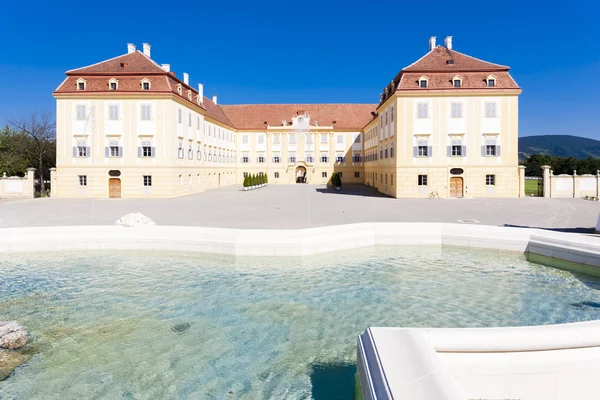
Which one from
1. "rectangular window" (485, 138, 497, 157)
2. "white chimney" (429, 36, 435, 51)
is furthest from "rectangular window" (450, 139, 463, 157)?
"white chimney" (429, 36, 435, 51)

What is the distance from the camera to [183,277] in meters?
9.40

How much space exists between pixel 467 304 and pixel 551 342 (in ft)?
11.4

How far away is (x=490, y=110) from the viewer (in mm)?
32656

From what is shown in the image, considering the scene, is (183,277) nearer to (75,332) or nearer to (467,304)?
(75,332)

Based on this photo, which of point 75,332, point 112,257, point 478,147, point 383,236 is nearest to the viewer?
point 75,332

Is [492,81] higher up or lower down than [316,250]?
higher up

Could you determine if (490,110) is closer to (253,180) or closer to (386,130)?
(386,130)

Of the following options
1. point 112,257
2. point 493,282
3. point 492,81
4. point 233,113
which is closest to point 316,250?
point 493,282

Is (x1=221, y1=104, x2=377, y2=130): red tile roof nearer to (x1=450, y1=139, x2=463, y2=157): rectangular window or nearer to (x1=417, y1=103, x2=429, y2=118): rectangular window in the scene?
(x1=417, y1=103, x2=429, y2=118): rectangular window

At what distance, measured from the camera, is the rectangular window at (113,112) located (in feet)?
113

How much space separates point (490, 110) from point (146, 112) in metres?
30.2

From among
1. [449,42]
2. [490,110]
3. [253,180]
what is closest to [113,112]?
[253,180]

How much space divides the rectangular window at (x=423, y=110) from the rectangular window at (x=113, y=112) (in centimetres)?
2679

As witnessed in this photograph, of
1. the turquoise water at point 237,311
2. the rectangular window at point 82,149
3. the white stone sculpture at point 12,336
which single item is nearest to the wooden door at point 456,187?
the turquoise water at point 237,311
